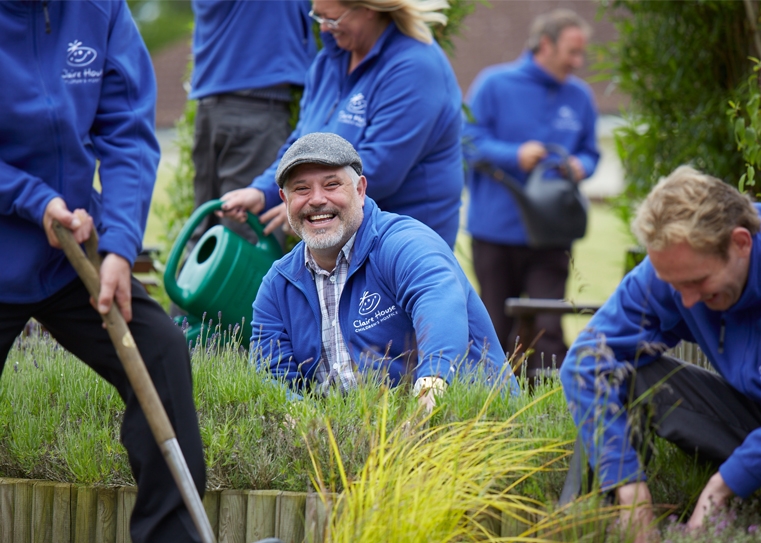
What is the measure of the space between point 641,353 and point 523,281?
13.9 feet

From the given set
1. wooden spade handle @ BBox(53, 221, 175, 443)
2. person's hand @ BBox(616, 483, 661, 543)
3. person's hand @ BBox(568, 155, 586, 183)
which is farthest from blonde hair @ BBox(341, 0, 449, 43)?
person's hand @ BBox(568, 155, 586, 183)

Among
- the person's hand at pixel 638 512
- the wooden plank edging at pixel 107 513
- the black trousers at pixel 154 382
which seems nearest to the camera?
the person's hand at pixel 638 512

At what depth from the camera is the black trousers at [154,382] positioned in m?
2.64

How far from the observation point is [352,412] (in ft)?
10.1

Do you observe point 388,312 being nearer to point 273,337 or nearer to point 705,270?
point 273,337

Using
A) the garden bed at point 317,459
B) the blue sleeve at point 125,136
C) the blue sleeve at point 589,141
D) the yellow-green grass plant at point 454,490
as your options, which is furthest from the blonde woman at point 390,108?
the blue sleeve at point 589,141

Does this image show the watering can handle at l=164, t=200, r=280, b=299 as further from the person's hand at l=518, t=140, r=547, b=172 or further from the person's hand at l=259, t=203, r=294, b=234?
the person's hand at l=518, t=140, r=547, b=172

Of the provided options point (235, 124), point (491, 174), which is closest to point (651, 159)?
point (491, 174)

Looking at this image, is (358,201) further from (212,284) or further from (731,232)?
(731,232)

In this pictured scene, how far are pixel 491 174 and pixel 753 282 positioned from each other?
177 inches

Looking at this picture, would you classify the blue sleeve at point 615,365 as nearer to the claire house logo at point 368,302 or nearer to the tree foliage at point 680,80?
the claire house logo at point 368,302

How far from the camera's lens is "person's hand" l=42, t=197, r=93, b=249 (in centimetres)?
254

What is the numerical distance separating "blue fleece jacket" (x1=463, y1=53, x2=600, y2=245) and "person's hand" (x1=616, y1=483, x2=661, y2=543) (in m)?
4.42

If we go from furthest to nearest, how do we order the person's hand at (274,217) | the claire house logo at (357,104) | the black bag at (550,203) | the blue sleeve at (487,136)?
the blue sleeve at (487,136) → the black bag at (550,203) → the person's hand at (274,217) → the claire house logo at (357,104)
